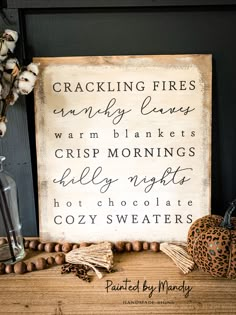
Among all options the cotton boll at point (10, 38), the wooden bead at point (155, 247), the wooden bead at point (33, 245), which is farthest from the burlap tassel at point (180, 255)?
the cotton boll at point (10, 38)

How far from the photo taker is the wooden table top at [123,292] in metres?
0.81

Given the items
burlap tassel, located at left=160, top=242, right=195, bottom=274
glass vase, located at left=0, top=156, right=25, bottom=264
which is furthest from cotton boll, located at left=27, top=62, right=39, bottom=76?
burlap tassel, located at left=160, top=242, right=195, bottom=274

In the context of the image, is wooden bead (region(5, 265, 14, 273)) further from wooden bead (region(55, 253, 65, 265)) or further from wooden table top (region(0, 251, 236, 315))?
wooden bead (region(55, 253, 65, 265))

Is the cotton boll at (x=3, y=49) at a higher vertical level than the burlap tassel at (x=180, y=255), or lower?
higher

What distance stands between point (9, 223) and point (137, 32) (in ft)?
2.03

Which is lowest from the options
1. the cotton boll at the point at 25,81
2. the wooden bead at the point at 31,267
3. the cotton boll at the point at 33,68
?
the wooden bead at the point at 31,267

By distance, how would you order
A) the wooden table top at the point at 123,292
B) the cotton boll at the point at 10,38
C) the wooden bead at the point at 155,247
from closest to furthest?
the wooden table top at the point at 123,292, the cotton boll at the point at 10,38, the wooden bead at the point at 155,247

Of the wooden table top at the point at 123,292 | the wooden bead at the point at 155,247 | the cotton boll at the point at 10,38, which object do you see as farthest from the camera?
the wooden bead at the point at 155,247

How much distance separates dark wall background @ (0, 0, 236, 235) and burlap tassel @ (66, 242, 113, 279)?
1.69 ft

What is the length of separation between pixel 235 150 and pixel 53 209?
55cm

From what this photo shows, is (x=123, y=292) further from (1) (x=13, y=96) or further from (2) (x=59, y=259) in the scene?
(1) (x=13, y=96)

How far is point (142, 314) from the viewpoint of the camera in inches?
31.1

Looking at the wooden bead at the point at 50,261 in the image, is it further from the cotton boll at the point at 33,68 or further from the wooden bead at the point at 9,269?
the cotton boll at the point at 33,68

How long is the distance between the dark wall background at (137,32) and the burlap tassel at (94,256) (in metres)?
0.52
